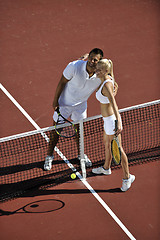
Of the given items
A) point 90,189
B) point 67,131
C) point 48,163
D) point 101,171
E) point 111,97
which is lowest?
point 90,189

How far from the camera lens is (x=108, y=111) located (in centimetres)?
638

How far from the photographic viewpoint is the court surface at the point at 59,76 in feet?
20.0

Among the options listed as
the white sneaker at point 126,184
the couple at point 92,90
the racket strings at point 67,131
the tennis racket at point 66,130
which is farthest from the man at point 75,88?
the white sneaker at point 126,184

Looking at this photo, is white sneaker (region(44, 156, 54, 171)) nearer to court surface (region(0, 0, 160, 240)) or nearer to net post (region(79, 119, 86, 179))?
court surface (region(0, 0, 160, 240))

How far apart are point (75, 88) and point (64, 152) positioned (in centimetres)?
139

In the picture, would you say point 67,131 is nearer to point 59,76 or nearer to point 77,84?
point 77,84

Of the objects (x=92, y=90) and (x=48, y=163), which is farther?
(x=48, y=163)

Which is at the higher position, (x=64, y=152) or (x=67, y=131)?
(x=67, y=131)

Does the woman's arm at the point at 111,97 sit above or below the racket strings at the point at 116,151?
above

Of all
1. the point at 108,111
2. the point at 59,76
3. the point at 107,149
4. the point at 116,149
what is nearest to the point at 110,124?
the point at 108,111

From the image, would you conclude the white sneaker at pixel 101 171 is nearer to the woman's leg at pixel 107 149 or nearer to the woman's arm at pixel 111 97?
the woman's leg at pixel 107 149

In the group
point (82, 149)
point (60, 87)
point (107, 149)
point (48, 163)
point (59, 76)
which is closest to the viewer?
point (60, 87)

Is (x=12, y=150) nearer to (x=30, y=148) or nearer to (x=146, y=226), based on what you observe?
(x=30, y=148)

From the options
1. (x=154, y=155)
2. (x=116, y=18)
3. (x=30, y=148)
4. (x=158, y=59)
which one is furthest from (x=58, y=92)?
(x=116, y=18)
